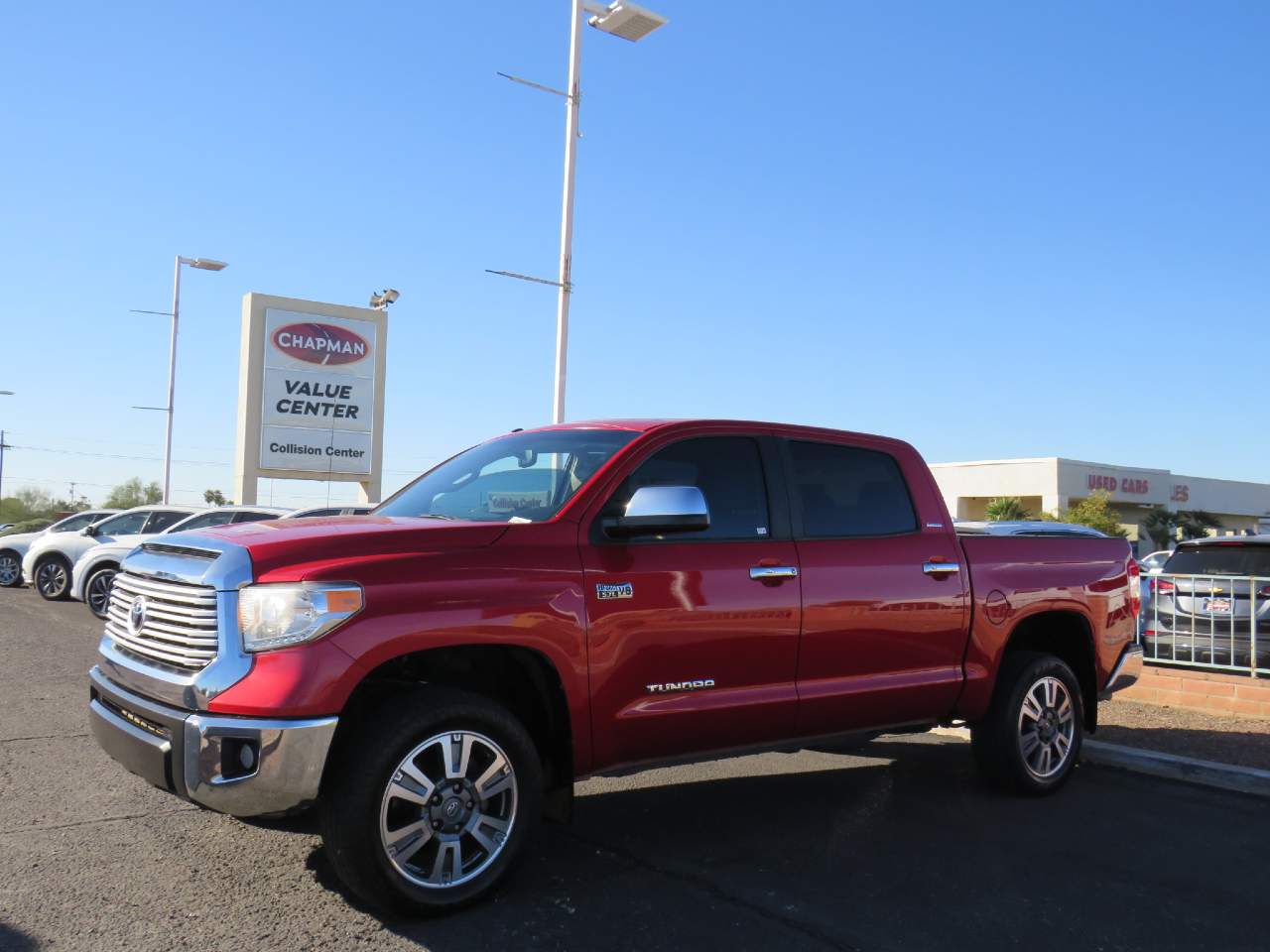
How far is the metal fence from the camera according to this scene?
9867mm

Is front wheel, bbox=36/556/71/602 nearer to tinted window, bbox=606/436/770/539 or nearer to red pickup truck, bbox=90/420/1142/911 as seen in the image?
red pickup truck, bbox=90/420/1142/911

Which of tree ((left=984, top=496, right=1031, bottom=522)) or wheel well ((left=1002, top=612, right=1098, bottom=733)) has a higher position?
tree ((left=984, top=496, right=1031, bottom=522))

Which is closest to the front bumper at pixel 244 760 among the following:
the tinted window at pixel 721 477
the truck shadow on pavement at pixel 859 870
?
the truck shadow on pavement at pixel 859 870

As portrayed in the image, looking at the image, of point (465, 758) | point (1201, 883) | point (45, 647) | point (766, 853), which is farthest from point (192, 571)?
point (45, 647)

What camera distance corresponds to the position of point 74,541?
1875 centimetres

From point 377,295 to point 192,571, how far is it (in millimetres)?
25554

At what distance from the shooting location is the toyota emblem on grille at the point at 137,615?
455 centimetres

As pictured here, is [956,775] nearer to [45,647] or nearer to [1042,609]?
[1042,609]

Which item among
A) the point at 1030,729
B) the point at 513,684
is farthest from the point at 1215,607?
the point at 513,684

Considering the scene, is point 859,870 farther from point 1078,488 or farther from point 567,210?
point 1078,488

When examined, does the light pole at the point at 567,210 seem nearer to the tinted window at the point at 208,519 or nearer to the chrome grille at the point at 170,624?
the tinted window at the point at 208,519

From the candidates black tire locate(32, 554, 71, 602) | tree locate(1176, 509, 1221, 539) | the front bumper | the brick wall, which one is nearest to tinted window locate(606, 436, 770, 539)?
the front bumper

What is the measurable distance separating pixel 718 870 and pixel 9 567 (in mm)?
20934

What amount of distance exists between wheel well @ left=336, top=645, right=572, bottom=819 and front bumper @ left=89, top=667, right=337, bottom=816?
0.44 meters
